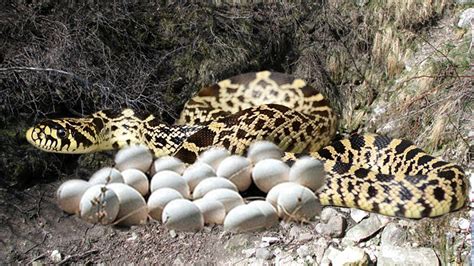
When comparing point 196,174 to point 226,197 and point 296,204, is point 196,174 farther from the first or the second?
point 296,204

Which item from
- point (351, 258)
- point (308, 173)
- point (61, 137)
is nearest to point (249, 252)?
point (351, 258)

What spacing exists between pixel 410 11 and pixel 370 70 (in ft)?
1.77

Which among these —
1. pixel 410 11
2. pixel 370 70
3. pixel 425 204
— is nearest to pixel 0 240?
pixel 425 204

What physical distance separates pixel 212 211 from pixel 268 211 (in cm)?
27

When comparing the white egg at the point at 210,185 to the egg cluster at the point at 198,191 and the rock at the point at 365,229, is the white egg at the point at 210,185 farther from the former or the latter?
the rock at the point at 365,229

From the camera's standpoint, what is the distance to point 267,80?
17.8 ft

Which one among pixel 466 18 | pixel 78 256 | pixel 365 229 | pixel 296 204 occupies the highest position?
pixel 466 18

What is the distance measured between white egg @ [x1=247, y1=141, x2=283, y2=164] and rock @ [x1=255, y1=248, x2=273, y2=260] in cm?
68

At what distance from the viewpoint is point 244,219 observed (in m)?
3.54

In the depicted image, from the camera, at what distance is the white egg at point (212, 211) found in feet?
11.8

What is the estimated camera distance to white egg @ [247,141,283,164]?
13.4 ft

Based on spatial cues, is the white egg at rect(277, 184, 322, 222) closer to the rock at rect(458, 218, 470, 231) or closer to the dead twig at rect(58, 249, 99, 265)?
the rock at rect(458, 218, 470, 231)

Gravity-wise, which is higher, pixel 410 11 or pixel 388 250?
pixel 410 11

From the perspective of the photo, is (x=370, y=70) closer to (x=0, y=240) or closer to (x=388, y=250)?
(x=388, y=250)
